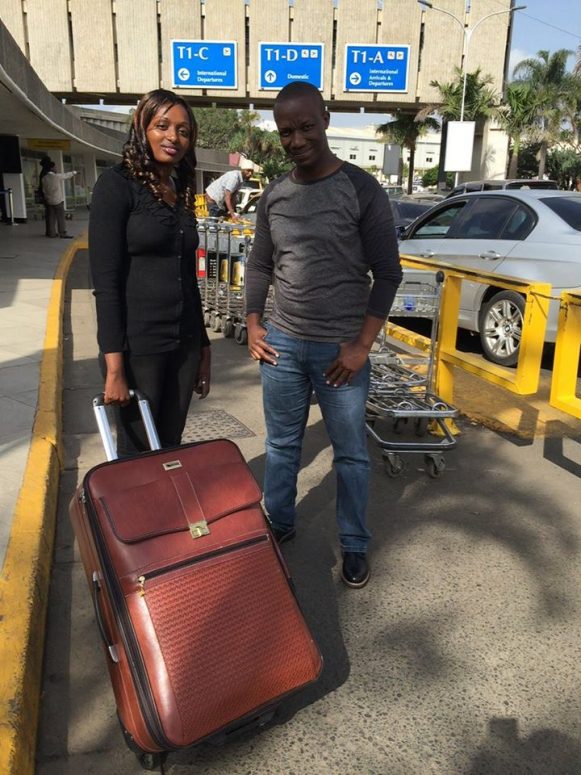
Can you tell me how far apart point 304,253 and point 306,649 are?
1.44 meters

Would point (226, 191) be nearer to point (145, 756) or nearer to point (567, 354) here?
point (567, 354)

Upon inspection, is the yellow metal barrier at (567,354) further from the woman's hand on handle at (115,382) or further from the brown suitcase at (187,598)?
the woman's hand on handle at (115,382)

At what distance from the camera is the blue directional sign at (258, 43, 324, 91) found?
25.8 m

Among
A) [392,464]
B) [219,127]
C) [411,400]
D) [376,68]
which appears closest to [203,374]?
[392,464]

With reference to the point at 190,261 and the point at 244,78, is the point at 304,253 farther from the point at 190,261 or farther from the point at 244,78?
the point at 244,78

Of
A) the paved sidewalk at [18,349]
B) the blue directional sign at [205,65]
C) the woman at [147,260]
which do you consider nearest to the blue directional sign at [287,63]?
the blue directional sign at [205,65]

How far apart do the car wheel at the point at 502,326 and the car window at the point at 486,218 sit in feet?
2.44

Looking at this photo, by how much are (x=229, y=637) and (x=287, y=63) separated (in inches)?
1085

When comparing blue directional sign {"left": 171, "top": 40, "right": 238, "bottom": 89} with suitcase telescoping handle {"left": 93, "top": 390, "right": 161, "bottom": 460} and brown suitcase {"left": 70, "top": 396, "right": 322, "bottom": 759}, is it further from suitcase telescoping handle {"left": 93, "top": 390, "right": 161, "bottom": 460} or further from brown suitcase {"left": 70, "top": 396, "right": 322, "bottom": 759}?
brown suitcase {"left": 70, "top": 396, "right": 322, "bottom": 759}

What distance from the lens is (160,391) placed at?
2.69m

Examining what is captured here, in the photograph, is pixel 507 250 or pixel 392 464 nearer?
pixel 392 464

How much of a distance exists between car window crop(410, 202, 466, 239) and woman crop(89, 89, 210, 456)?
17.5 feet

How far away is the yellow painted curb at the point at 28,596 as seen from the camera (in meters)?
2.04

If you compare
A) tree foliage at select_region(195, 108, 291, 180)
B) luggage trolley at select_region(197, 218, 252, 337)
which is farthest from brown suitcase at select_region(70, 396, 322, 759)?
tree foliage at select_region(195, 108, 291, 180)
